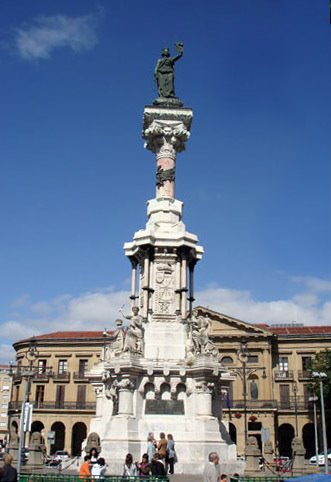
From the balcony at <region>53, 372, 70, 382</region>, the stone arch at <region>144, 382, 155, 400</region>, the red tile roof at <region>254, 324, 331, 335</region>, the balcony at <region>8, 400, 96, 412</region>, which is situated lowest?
the stone arch at <region>144, 382, 155, 400</region>

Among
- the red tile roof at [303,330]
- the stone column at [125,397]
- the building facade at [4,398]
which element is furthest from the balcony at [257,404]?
the building facade at [4,398]

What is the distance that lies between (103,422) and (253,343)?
156ft

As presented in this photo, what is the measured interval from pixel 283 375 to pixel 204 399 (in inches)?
1932

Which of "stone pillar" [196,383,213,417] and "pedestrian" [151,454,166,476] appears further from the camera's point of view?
"stone pillar" [196,383,213,417]

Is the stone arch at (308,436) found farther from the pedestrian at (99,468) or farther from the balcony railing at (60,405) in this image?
the pedestrian at (99,468)

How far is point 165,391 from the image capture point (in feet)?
70.5

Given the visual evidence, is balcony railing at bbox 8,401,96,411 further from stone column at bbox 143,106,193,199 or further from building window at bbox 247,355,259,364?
stone column at bbox 143,106,193,199

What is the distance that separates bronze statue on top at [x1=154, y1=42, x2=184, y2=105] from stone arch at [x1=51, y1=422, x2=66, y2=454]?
165 feet

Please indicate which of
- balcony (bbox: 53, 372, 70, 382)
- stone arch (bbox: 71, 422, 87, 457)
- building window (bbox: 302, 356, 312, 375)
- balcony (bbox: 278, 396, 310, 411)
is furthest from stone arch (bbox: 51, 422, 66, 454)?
building window (bbox: 302, 356, 312, 375)

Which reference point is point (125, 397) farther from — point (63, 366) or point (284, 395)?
point (63, 366)

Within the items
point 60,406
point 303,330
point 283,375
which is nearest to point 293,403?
point 283,375

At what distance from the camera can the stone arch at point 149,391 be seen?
21.3 metres

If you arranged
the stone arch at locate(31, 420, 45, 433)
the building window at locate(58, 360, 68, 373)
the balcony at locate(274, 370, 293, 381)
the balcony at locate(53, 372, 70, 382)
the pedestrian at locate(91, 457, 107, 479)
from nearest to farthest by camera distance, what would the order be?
the pedestrian at locate(91, 457, 107, 479) < the balcony at locate(274, 370, 293, 381) < the stone arch at locate(31, 420, 45, 433) < the balcony at locate(53, 372, 70, 382) < the building window at locate(58, 360, 68, 373)

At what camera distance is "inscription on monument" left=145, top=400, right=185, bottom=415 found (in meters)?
21.0
